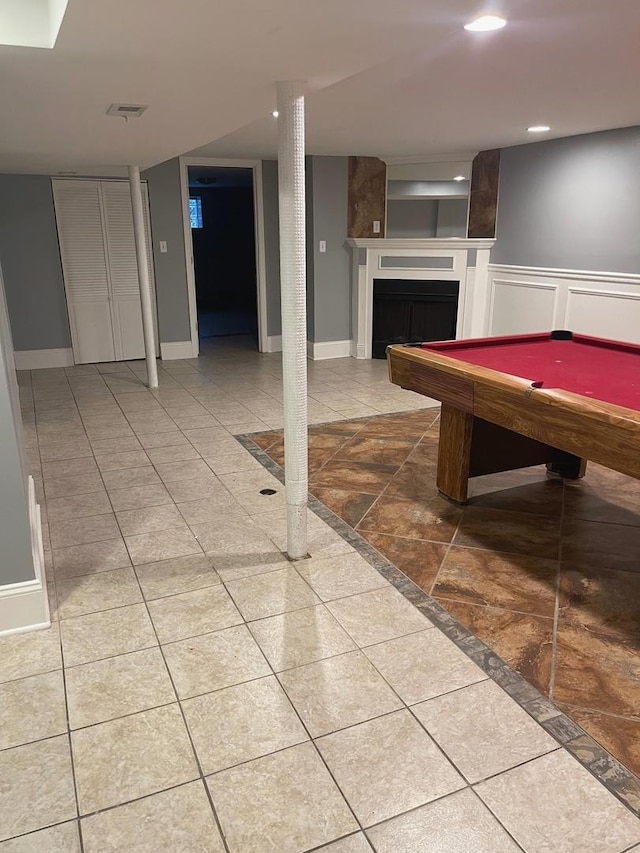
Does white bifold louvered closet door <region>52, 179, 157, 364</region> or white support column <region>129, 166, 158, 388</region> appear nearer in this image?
Result: white support column <region>129, 166, 158, 388</region>

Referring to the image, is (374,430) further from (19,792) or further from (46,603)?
(19,792)

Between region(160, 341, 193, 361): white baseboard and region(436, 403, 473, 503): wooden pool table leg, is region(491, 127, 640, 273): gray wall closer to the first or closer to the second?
region(436, 403, 473, 503): wooden pool table leg

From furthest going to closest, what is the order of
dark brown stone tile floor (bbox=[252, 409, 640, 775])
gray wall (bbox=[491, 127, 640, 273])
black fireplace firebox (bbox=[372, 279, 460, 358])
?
black fireplace firebox (bbox=[372, 279, 460, 358]) < gray wall (bbox=[491, 127, 640, 273]) < dark brown stone tile floor (bbox=[252, 409, 640, 775])

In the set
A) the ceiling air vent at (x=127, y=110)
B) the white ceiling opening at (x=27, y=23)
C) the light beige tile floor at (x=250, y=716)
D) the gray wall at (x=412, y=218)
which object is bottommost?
the light beige tile floor at (x=250, y=716)

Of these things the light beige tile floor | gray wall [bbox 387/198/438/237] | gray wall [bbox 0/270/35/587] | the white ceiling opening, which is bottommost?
the light beige tile floor

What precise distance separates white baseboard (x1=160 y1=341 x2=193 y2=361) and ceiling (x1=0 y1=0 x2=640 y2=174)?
8.01 ft

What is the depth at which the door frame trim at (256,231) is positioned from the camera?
285 inches

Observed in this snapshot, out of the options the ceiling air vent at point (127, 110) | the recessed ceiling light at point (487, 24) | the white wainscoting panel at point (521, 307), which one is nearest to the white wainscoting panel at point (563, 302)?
the white wainscoting panel at point (521, 307)

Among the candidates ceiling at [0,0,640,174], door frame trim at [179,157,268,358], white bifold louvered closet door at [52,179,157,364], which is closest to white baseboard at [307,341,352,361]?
door frame trim at [179,157,268,358]

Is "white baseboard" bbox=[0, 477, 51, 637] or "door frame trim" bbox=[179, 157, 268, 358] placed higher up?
"door frame trim" bbox=[179, 157, 268, 358]

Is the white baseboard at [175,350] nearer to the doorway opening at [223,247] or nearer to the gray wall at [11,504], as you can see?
the doorway opening at [223,247]

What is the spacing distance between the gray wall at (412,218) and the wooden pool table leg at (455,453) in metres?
4.92

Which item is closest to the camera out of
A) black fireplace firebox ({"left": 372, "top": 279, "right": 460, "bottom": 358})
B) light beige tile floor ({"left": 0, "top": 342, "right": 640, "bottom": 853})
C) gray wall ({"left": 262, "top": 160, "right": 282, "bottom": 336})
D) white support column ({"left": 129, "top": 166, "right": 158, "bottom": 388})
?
light beige tile floor ({"left": 0, "top": 342, "right": 640, "bottom": 853})

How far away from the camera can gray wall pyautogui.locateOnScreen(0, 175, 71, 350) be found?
668 cm
